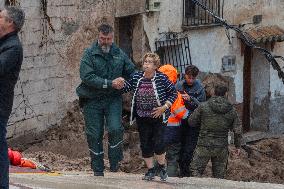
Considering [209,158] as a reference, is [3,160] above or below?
above

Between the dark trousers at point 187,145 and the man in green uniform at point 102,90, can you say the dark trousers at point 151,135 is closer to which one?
the man in green uniform at point 102,90

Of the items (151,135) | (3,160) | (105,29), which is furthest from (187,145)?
(3,160)

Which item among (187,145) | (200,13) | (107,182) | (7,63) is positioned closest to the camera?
(7,63)

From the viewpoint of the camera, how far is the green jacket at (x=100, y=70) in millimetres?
7949

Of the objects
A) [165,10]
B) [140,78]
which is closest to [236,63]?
[165,10]

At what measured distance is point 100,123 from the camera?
8.32 meters

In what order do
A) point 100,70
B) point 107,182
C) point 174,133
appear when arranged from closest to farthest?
1. point 107,182
2. point 100,70
3. point 174,133

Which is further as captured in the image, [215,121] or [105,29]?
[215,121]

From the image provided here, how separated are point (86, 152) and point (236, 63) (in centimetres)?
594

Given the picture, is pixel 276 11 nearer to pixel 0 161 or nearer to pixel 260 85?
pixel 260 85

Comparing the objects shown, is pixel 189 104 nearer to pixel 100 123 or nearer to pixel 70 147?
pixel 100 123

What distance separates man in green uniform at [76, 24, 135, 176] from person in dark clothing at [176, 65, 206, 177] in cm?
134

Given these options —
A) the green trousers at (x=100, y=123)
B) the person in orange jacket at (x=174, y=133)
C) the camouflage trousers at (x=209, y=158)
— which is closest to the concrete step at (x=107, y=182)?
the green trousers at (x=100, y=123)

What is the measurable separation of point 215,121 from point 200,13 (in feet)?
22.2
